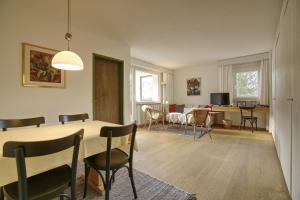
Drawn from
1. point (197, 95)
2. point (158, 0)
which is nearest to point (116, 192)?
point (158, 0)

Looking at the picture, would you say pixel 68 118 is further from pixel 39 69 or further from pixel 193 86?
pixel 193 86

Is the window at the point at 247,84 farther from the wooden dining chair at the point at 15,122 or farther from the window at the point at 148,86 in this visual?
the wooden dining chair at the point at 15,122

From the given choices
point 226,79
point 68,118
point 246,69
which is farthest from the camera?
point 226,79

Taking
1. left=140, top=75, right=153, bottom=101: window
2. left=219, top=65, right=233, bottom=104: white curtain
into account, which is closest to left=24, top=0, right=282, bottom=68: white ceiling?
left=219, top=65, right=233, bottom=104: white curtain

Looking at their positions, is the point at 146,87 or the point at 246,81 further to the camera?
the point at 146,87

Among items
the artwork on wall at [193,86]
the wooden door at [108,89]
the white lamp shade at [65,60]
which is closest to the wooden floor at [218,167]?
the wooden door at [108,89]

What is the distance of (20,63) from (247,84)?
6.35 metres

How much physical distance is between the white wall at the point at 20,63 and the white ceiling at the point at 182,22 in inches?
14.3

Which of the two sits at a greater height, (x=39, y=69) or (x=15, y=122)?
(x=39, y=69)

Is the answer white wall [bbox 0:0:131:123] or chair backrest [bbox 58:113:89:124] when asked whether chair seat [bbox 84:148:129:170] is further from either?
white wall [bbox 0:0:131:123]

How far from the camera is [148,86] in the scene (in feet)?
23.2

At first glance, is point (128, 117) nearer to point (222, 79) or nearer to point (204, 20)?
point (204, 20)

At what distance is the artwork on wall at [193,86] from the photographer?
7055mm

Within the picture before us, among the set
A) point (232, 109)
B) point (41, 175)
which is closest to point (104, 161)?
point (41, 175)
